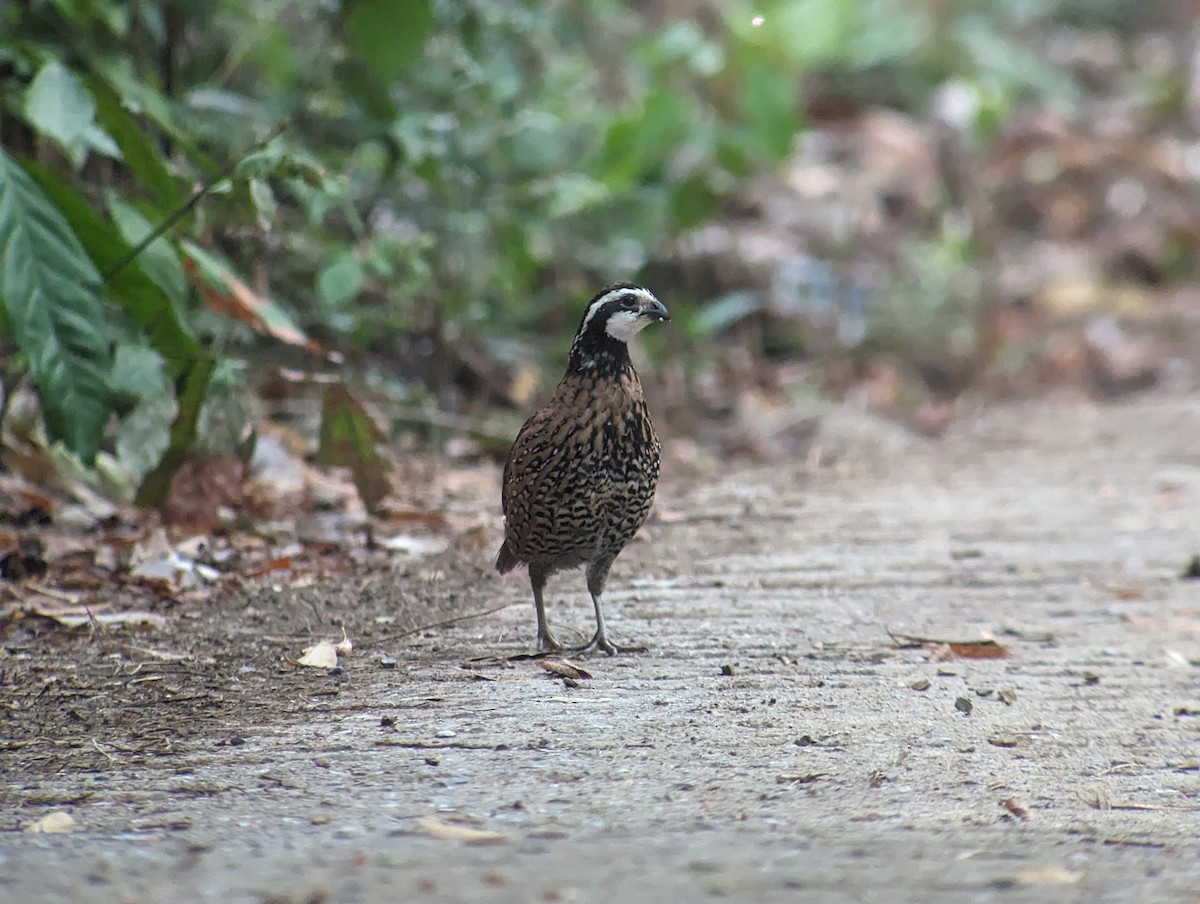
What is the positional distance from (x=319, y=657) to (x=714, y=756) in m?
1.14

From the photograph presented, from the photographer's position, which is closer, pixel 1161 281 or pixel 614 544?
pixel 614 544

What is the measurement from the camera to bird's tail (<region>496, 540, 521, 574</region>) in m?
4.41

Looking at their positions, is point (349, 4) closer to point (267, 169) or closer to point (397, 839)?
point (267, 169)

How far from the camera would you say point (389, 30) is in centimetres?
566

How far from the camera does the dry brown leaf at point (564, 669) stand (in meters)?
3.84

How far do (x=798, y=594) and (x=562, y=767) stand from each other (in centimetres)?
178

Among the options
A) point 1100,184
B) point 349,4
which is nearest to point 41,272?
point 349,4

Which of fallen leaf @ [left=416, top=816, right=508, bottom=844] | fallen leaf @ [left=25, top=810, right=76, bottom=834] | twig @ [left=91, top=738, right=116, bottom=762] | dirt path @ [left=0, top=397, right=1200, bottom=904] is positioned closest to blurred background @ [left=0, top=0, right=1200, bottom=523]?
dirt path @ [left=0, top=397, right=1200, bottom=904]

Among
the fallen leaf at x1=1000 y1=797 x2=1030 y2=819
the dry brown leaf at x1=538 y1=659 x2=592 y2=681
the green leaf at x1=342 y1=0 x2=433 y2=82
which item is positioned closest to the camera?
the fallen leaf at x1=1000 y1=797 x2=1030 y2=819

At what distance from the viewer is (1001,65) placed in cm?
1405

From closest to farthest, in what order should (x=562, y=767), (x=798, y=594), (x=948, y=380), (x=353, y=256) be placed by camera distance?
(x=562, y=767) < (x=798, y=594) < (x=353, y=256) < (x=948, y=380)

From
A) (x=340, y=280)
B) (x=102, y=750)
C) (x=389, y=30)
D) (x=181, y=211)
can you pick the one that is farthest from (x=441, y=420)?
(x=102, y=750)

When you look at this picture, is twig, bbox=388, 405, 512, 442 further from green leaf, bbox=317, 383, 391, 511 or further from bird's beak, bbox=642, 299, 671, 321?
bird's beak, bbox=642, 299, 671, 321

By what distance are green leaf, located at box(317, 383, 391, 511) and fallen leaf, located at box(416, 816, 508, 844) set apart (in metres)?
2.10
